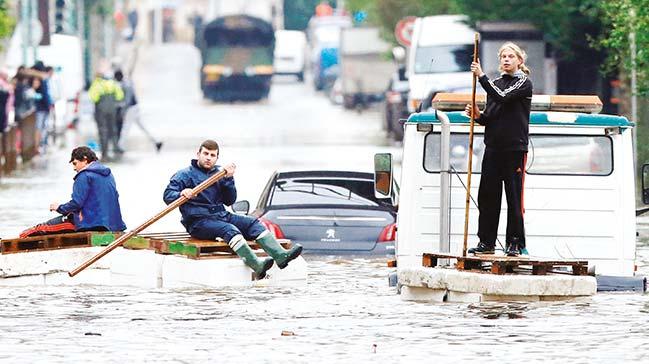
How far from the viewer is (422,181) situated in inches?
665

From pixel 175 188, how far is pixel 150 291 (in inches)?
32.4

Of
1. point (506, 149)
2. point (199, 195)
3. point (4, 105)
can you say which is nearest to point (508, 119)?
point (506, 149)

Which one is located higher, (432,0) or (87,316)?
(432,0)

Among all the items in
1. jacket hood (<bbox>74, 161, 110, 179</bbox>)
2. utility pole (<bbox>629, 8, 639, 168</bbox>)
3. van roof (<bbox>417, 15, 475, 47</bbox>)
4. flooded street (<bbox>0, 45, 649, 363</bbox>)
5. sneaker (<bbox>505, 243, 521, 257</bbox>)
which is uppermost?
van roof (<bbox>417, 15, 475, 47</bbox>)

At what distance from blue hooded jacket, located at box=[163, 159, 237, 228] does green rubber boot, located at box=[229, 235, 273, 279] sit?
0.39m

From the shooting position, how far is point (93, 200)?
19.1 meters

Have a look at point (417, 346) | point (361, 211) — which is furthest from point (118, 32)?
point (417, 346)

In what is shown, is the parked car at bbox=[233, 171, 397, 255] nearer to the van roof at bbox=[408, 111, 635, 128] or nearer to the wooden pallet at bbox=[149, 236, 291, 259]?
the wooden pallet at bbox=[149, 236, 291, 259]

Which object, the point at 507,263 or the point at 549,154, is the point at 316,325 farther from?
the point at 549,154

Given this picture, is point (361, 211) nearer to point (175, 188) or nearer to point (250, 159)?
point (175, 188)

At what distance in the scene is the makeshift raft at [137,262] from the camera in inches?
709

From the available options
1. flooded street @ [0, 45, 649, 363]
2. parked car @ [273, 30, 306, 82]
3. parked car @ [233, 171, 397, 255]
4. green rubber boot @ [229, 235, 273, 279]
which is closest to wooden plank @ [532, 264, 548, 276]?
flooded street @ [0, 45, 649, 363]

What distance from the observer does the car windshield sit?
71.2 feet

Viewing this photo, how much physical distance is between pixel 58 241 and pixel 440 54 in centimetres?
2645
